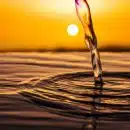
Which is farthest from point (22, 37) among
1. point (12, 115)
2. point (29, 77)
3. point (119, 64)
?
point (12, 115)

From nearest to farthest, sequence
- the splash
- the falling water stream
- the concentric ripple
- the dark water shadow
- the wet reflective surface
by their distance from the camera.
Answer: the wet reflective surface
the falling water stream
the dark water shadow
the concentric ripple
the splash

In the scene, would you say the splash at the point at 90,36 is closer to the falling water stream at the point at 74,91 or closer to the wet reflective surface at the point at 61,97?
the falling water stream at the point at 74,91

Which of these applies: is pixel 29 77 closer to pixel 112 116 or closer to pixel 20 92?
pixel 20 92

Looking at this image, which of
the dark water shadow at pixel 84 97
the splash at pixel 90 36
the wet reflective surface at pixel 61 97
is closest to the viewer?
the wet reflective surface at pixel 61 97

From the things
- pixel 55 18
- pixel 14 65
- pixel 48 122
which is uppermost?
pixel 55 18

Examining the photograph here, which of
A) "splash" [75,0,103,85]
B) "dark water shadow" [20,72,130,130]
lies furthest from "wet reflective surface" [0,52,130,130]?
"splash" [75,0,103,85]

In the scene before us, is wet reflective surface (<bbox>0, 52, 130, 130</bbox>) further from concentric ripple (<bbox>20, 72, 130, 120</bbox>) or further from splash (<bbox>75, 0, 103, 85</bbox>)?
splash (<bbox>75, 0, 103, 85</bbox>)

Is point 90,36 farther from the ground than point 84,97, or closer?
farther from the ground

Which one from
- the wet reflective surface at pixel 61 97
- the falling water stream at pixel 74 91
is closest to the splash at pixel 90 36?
the falling water stream at pixel 74 91

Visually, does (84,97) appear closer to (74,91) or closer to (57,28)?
(74,91)

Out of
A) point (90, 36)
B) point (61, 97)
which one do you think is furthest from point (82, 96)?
point (90, 36)

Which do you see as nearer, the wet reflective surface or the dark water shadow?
the wet reflective surface
